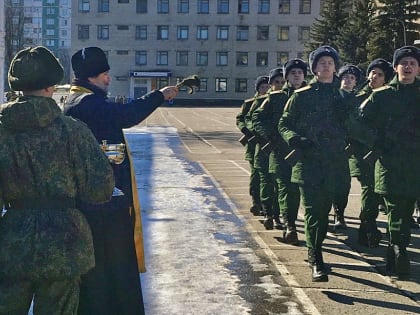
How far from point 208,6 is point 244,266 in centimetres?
7376

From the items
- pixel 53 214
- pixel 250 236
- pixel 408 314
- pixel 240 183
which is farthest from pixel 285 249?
pixel 240 183

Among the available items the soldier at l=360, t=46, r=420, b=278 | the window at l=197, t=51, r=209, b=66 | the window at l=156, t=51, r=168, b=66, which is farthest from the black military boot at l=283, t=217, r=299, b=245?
the window at l=156, t=51, r=168, b=66

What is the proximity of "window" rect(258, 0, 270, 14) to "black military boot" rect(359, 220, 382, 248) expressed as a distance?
72.3 metres

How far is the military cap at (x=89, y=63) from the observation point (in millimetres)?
4090

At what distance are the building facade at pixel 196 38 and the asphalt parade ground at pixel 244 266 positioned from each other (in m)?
66.8

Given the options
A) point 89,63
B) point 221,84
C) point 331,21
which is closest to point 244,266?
point 89,63

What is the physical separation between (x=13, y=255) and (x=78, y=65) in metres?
1.60

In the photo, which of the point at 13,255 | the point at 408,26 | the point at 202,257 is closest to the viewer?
the point at 13,255

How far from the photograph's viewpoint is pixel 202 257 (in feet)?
22.0

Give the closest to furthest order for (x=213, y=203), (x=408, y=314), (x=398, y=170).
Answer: (x=408, y=314), (x=398, y=170), (x=213, y=203)

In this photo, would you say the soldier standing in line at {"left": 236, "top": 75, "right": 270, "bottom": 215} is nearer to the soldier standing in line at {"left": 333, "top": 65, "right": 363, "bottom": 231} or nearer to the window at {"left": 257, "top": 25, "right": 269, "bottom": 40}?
the soldier standing in line at {"left": 333, "top": 65, "right": 363, "bottom": 231}

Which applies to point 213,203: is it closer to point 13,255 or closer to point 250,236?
point 250,236

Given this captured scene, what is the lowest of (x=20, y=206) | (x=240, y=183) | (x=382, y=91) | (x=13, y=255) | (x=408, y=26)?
(x=240, y=183)

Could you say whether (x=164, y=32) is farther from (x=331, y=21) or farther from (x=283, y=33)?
(x=331, y=21)
